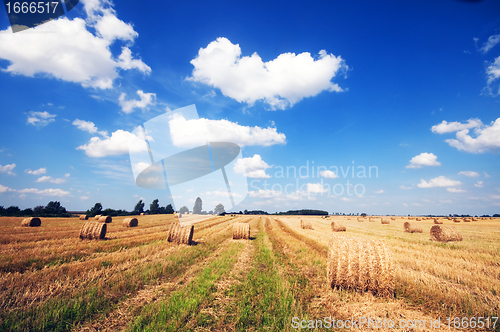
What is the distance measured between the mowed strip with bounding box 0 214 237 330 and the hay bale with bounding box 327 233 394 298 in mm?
5234

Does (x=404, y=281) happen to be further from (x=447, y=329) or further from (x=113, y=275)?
(x=113, y=275)

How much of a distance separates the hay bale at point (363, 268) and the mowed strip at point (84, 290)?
17.2ft

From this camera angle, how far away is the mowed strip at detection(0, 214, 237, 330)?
3832mm

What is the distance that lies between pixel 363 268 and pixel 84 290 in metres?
7.66

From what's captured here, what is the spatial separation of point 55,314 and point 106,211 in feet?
210

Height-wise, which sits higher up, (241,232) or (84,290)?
(84,290)

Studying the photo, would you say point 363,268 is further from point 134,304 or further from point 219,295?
point 134,304

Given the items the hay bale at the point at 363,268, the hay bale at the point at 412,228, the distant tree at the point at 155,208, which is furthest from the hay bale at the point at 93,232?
the distant tree at the point at 155,208

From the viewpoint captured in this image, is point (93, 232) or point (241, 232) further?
point (241, 232)

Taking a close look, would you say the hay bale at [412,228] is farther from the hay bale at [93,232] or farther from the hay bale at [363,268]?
the hay bale at [93,232]

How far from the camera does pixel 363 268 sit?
243 inches

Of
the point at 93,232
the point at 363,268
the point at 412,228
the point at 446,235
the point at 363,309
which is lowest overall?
the point at 412,228

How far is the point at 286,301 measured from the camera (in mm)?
4891

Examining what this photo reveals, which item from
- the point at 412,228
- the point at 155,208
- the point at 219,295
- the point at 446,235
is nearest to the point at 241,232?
the point at 219,295
